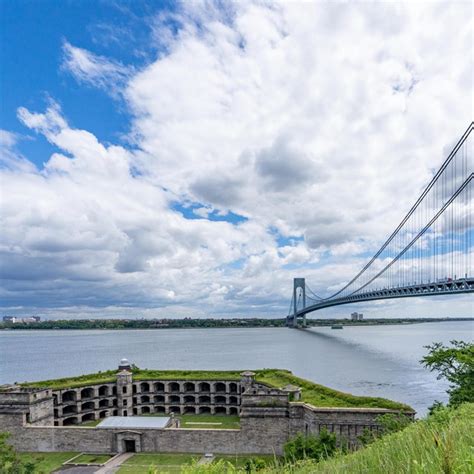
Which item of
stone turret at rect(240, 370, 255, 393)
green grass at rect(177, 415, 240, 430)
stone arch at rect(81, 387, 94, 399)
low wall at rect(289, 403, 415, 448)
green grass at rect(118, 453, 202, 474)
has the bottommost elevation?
green grass at rect(177, 415, 240, 430)

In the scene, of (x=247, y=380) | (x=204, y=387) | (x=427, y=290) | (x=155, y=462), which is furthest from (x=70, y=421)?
(x=427, y=290)

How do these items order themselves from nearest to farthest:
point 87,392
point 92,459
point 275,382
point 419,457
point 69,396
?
point 419,457
point 92,459
point 275,382
point 69,396
point 87,392

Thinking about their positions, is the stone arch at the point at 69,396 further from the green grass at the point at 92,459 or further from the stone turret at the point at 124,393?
the green grass at the point at 92,459

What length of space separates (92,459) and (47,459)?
10.5ft

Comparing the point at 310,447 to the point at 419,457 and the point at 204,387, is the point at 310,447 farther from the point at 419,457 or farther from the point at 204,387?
the point at 204,387

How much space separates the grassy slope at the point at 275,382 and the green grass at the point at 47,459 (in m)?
8.49

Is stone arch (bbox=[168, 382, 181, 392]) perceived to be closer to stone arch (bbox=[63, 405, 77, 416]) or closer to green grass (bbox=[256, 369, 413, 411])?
stone arch (bbox=[63, 405, 77, 416])

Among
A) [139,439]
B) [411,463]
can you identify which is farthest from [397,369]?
[411,463]

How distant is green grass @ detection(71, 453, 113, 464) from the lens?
25781 millimetres

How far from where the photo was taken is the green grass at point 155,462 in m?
23.6

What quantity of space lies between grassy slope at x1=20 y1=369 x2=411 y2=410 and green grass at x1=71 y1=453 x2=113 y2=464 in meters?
10.5

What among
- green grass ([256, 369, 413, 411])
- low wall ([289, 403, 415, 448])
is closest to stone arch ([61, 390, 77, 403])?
green grass ([256, 369, 413, 411])

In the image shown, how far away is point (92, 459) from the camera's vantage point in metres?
26.3

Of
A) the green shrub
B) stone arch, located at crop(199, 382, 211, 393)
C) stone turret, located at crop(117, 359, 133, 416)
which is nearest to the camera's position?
the green shrub
